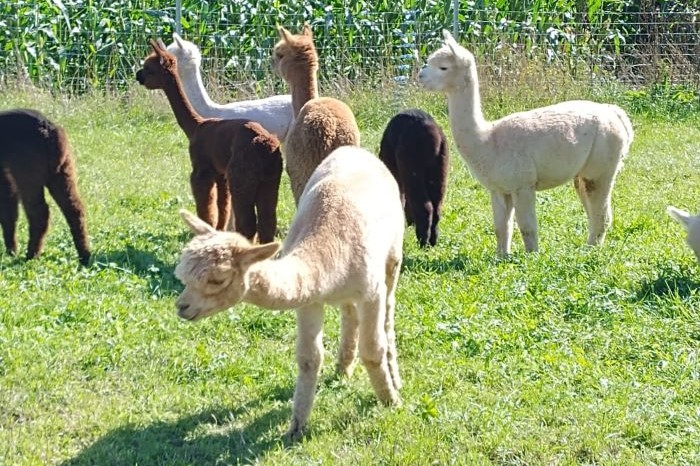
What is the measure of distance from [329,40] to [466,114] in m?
7.68

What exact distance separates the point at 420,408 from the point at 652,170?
697 cm

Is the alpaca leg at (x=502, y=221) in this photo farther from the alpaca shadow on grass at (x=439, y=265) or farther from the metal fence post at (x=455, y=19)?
the metal fence post at (x=455, y=19)

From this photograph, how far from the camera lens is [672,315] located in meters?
6.36

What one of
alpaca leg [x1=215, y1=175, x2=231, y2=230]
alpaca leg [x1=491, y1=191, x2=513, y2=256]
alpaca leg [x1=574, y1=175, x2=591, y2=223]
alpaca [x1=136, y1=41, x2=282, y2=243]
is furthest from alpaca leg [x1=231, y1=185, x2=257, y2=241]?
alpaca leg [x1=574, y1=175, x2=591, y2=223]

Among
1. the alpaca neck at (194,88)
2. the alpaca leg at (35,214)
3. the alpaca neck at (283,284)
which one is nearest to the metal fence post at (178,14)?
the alpaca neck at (194,88)

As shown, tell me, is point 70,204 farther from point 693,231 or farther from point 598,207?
point 693,231

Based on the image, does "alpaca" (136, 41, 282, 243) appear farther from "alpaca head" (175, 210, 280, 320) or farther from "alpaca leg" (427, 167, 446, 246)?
"alpaca head" (175, 210, 280, 320)

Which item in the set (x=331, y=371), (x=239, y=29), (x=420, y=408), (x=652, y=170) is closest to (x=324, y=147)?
(x=331, y=371)

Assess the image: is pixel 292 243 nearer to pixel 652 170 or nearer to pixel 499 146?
pixel 499 146

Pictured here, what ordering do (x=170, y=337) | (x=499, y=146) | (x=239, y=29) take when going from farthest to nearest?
(x=239, y=29) → (x=499, y=146) → (x=170, y=337)

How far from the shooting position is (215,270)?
4020 mm

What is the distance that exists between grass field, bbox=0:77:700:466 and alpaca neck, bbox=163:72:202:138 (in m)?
0.88

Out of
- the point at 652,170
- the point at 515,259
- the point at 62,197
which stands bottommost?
the point at 652,170

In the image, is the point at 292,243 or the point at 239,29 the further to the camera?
the point at 239,29
